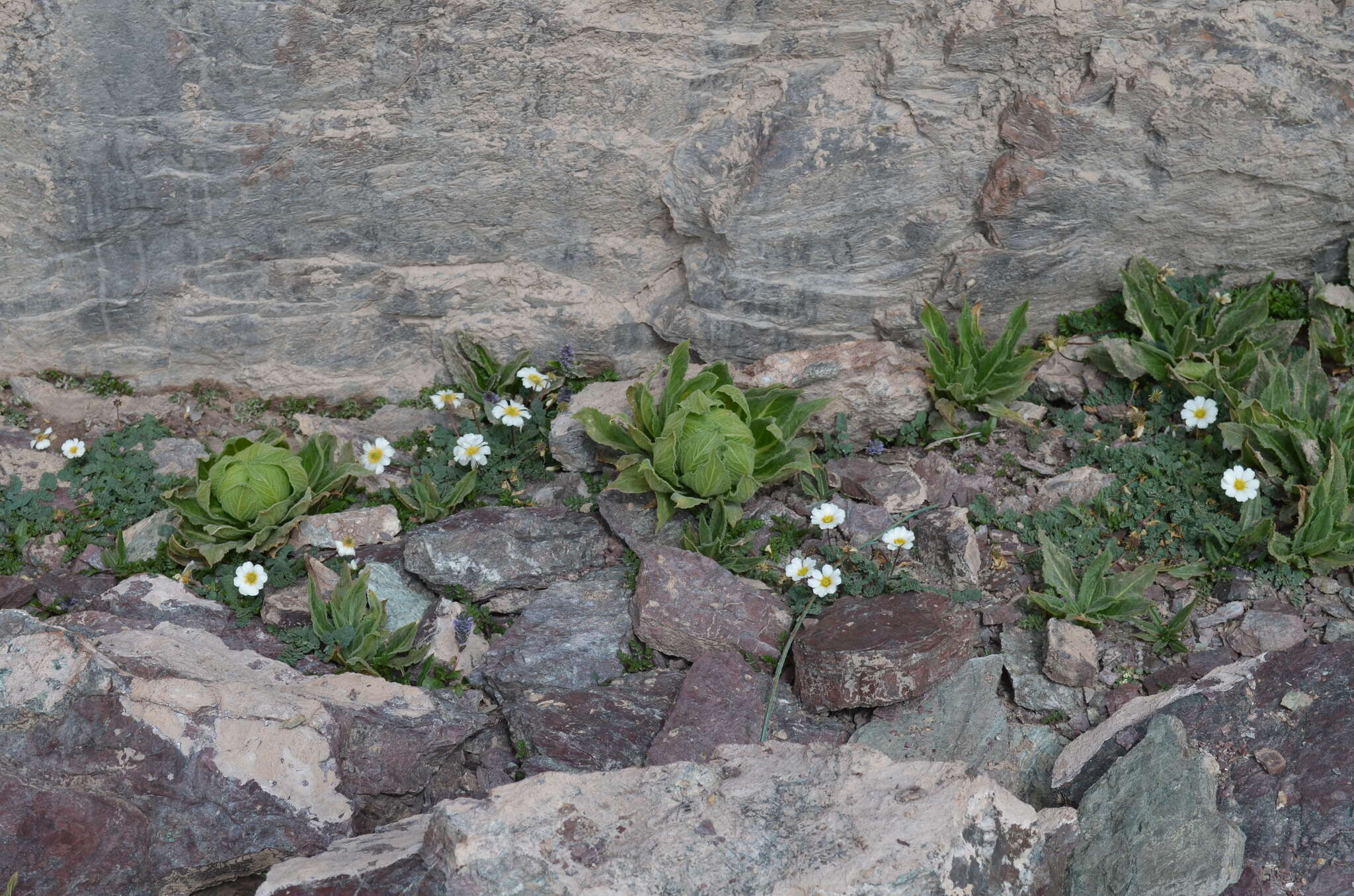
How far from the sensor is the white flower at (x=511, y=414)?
5.87 m

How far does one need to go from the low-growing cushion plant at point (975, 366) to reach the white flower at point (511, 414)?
7.24 ft

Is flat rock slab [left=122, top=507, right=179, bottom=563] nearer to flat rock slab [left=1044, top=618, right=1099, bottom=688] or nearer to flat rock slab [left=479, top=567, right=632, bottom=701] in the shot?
flat rock slab [left=479, top=567, right=632, bottom=701]

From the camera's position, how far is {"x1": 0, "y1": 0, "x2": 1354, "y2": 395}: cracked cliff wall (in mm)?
5457

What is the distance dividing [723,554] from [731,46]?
254 centimetres

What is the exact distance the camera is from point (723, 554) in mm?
5402

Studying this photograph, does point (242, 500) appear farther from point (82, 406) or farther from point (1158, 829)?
point (1158, 829)

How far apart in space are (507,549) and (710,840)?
2.19 metres

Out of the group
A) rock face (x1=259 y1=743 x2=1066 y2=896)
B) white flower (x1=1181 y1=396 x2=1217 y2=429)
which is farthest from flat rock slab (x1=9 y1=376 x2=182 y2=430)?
white flower (x1=1181 y1=396 x2=1217 y2=429)

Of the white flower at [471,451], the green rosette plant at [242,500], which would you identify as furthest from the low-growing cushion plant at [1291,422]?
the green rosette plant at [242,500]

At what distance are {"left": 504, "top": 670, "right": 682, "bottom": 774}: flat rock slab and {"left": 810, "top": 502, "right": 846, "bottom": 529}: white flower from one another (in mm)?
1047

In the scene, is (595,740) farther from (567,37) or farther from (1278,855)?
(567,37)

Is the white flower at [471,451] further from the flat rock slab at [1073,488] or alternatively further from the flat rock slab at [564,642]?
the flat rock slab at [1073,488]

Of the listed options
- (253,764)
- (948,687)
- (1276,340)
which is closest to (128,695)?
(253,764)

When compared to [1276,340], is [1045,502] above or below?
below
